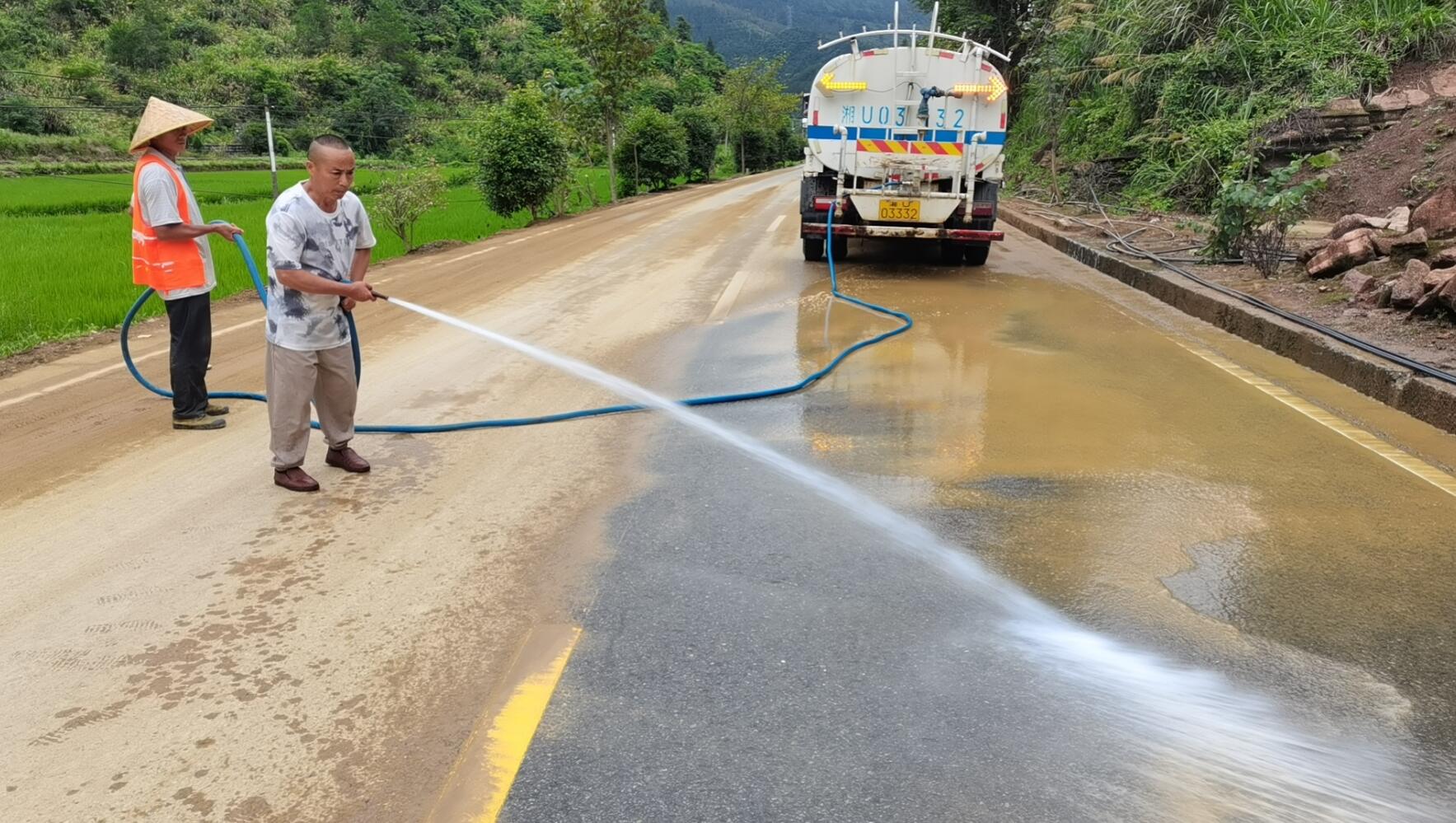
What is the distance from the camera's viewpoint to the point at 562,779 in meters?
2.27

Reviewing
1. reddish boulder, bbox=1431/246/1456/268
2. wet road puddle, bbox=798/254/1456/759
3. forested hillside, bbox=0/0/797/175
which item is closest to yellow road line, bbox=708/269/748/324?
wet road puddle, bbox=798/254/1456/759

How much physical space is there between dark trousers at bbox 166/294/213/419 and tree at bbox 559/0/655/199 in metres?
21.1

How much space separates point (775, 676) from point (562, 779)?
0.69 m

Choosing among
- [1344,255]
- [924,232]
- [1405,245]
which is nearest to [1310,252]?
[1344,255]

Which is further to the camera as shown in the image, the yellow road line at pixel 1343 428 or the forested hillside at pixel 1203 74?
the forested hillside at pixel 1203 74

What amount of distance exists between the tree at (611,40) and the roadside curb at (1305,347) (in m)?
17.2

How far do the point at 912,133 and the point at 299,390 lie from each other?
7.65 meters

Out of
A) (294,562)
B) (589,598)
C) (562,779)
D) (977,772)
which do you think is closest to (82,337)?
(294,562)

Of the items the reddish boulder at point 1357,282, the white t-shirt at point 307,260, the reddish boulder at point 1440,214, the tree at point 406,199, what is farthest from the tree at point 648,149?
the white t-shirt at point 307,260

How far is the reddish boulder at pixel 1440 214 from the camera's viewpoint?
783 centimetres

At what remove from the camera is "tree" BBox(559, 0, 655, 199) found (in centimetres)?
2403

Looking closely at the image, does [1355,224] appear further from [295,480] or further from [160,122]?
[160,122]

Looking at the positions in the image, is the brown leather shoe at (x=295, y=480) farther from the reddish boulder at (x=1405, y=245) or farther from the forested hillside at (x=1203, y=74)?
the forested hillside at (x=1203, y=74)

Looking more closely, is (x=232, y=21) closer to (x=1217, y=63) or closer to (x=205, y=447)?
(x=1217, y=63)
